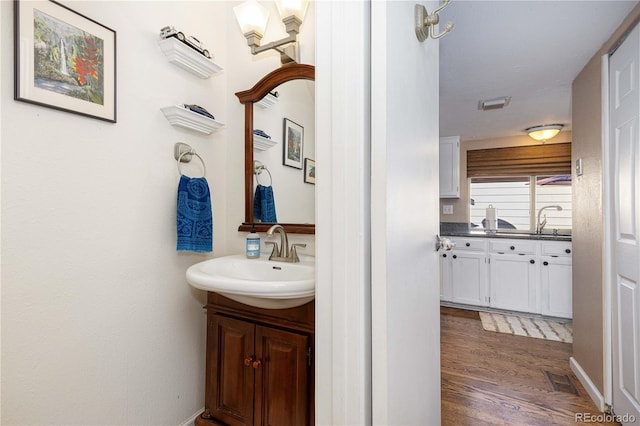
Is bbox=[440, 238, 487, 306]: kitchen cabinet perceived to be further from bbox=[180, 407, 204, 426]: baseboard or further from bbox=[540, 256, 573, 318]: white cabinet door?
bbox=[180, 407, 204, 426]: baseboard

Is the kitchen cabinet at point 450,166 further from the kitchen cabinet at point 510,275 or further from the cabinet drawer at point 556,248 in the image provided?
the cabinet drawer at point 556,248

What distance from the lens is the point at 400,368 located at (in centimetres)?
70

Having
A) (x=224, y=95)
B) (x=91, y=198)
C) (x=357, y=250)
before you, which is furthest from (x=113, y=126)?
(x=357, y=250)

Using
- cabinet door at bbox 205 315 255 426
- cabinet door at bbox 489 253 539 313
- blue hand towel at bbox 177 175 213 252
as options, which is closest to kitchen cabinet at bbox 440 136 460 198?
cabinet door at bbox 489 253 539 313

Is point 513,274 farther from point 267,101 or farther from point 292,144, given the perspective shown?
point 267,101

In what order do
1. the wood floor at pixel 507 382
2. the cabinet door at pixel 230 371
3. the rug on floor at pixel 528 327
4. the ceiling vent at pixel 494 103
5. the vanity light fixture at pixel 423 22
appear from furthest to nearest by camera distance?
the rug on floor at pixel 528 327, the ceiling vent at pixel 494 103, the wood floor at pixel 507 382, the cabinet door at pixel 230 371, the vanity light fixture at pixel 423 22

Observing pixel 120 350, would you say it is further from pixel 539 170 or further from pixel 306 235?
pixel 539 170

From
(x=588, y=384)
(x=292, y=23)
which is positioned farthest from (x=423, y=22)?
(x=588, y=384)

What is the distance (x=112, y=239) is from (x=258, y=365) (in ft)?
2.38

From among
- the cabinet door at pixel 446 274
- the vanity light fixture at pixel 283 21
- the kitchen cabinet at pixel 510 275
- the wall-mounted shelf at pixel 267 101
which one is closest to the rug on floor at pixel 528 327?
the kitchen cabinet at pixel 510 275

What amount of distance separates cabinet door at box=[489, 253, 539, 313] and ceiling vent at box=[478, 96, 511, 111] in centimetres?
157

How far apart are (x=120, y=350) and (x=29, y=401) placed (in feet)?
0.86

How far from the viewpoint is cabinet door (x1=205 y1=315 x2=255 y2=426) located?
3.85ft

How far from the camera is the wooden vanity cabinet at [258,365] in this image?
1053mm
